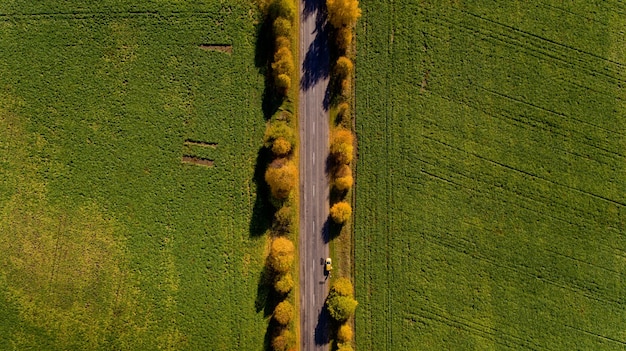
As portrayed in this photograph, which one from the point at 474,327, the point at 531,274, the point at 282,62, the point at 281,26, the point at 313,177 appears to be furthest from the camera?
the point at 531,274

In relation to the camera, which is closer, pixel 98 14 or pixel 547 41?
pixel 98 14

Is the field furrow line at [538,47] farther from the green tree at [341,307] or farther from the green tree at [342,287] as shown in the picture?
the green tree at [341,307]

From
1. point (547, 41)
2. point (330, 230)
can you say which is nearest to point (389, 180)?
point (330, 230)

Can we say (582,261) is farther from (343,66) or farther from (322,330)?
(343,66)

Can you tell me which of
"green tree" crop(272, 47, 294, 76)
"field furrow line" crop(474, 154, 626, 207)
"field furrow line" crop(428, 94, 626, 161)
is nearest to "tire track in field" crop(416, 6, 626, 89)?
"field furrow line" crop(428, 94, 626, 161)

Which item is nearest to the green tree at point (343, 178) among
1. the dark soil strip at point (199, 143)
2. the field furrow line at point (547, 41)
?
the dark soil strip at point (199, 143)
